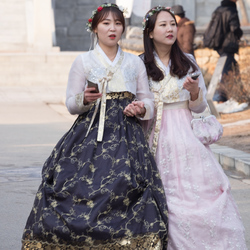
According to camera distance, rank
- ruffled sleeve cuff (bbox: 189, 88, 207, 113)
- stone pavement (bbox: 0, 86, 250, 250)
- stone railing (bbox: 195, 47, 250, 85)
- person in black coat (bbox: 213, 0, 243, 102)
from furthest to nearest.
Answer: stone railing (bbox: 195, 47, 250, 85), person in black coat (bbox: 213, 0, 243, 102), stone pavement (bbox: 0, 86, 250, 250), ruffled sleeve cuff (bbox: 189, 88, 207, 113)

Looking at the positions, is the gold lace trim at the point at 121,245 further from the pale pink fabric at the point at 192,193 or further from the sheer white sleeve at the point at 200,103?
the sheer white sleeve at the point at 200,103

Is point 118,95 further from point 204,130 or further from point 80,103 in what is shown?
point 204,130

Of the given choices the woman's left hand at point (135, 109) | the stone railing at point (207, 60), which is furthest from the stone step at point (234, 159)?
the stone railing at point (207, 60)

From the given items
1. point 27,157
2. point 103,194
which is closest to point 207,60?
point 27,157

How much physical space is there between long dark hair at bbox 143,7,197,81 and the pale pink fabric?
24cm

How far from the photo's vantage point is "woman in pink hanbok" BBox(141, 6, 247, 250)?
4191 millimetres

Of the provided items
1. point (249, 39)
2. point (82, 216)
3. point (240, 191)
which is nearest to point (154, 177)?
point (82, 216)

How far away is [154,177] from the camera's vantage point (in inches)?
165

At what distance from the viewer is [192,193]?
4.27m

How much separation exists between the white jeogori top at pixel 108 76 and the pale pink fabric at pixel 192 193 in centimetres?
26

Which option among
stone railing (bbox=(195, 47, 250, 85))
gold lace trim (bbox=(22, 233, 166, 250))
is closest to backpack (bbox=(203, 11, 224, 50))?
stone railing (bbox=(195, 47, 250, 85))

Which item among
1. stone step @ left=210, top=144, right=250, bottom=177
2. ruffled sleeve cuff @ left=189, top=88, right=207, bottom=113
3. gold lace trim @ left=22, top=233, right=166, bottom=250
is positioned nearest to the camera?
gold lace trim @ left=22, top=233, right=166, bottom=250

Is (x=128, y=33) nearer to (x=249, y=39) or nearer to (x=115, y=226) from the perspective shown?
(x=249, y=39)

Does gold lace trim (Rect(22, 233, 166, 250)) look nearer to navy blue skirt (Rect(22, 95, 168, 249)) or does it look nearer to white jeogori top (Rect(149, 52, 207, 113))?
navy blue skirt (Rect(22, 95, 168, 249))
